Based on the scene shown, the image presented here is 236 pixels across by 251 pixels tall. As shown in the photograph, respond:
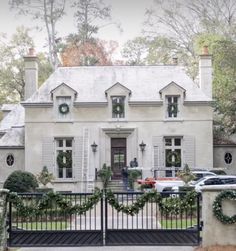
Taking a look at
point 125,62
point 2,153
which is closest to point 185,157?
point 2,153

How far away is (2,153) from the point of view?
40.3m

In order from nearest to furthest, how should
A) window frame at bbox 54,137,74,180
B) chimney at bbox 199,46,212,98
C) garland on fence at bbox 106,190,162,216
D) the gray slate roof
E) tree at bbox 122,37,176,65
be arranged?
garland on fence at bbox 106,190,162,216 → window frame at bbox 54,137,74,180 → the gray slate roof → chimney at bbox 199,46,212,98 → tree at bbox 122,37,176,65

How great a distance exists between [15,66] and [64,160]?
20480 millimetres

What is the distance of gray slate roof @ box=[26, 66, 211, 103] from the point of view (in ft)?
130

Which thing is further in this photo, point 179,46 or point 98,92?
point 179,46

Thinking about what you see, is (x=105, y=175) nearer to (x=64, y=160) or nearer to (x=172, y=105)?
(x=64, y=160)

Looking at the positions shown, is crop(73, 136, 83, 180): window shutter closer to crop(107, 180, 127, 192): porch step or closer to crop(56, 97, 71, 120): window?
crop(56, 97, 71, 120): window

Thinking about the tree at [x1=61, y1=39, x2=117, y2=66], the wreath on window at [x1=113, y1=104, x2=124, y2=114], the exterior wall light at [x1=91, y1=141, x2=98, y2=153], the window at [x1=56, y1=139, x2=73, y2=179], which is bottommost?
the window at [x1=56, y1=139, x2=73, y2=179]

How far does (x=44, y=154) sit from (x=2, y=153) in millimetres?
3176

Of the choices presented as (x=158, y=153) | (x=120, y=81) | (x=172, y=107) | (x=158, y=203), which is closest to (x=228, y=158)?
(x=158, y=153)

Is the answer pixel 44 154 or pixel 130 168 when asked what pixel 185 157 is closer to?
pixel 130 168

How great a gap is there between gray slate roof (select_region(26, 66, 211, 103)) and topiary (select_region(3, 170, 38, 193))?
10524mm

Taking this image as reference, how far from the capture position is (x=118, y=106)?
39438mm

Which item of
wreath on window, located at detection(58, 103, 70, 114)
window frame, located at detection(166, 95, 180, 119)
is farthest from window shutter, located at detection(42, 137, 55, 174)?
window frame, located at detection(166, 95, 180, 119)
